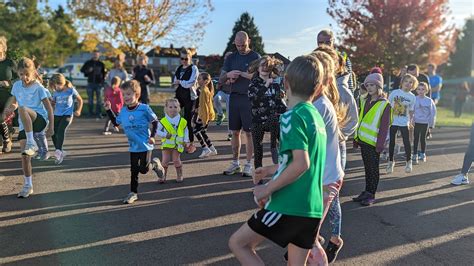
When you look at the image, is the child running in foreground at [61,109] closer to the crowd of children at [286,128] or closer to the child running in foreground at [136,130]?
the crowd of children at [286,128]

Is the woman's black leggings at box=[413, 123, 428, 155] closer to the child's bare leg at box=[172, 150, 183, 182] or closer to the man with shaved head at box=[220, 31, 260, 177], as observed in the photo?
the man with shaved head at box=[220, 31, 260, 177]

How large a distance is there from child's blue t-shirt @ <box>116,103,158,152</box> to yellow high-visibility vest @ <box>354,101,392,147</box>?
2.77 metres

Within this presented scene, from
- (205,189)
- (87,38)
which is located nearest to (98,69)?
(87,38)

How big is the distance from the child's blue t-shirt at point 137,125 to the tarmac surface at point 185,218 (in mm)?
724

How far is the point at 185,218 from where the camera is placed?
5.17 m

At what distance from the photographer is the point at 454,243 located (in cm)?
462

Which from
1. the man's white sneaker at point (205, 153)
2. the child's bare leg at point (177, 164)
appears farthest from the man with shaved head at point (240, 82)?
the man's white sneaker at point (205, 153)

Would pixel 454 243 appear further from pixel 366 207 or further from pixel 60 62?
pixel 60 62

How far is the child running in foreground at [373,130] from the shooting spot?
577cm

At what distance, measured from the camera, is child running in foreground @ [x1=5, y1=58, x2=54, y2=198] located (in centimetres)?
594

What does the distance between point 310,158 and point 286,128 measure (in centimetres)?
24

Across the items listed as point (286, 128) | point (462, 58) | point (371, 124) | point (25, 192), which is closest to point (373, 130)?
point (371, 124)

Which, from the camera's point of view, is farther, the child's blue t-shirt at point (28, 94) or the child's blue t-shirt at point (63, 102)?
the child's blue t-shirt at point (63, 102)

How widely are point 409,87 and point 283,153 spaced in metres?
6.32
